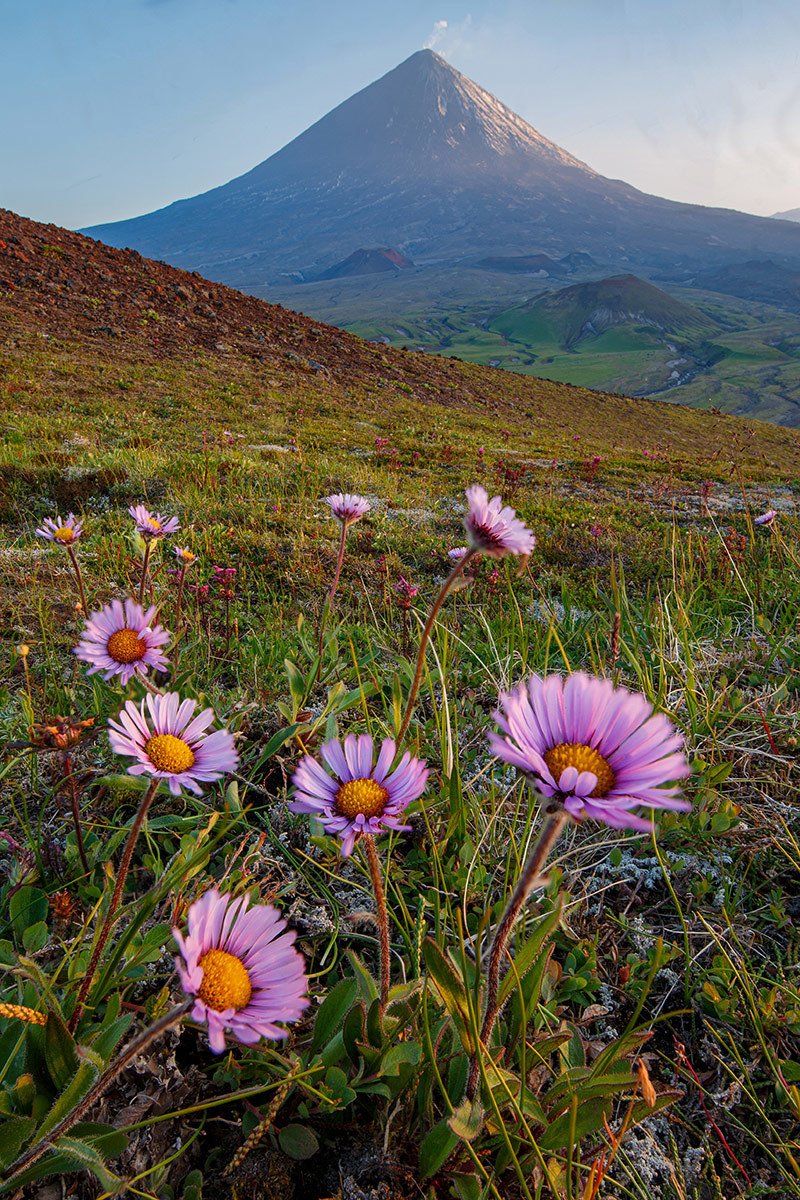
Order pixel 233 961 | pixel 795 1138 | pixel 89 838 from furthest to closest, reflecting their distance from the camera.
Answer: pixel 89 838, pixel 795 1138, pixel 233 961

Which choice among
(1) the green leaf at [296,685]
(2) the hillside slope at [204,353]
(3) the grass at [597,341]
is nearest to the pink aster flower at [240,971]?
(1) the green leaf at [296,685]

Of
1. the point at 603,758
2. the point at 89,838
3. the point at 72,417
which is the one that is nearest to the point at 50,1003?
the point at 89,838

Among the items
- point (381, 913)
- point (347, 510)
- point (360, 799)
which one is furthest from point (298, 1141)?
point (347, 510)

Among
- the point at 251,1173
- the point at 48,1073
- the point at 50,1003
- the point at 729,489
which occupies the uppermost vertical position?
the point at 50,1003

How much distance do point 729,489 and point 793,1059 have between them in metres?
8.44

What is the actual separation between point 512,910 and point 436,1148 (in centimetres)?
50

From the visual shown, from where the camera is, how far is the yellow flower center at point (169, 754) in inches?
46.4

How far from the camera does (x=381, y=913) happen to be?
3.56 ft

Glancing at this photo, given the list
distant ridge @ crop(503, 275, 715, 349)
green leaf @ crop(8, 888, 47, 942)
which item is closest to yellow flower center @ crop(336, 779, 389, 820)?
green leaf @ crop(8, 888, 47, 942)

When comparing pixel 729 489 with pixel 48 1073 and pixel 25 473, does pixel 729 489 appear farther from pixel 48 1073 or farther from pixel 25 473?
pixel 48 1073

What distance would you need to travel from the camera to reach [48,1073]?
1.11 m

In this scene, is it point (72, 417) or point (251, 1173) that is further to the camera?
point (72, 417)

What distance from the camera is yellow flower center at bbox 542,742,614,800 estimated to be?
34.3 inches

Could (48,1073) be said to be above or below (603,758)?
below
